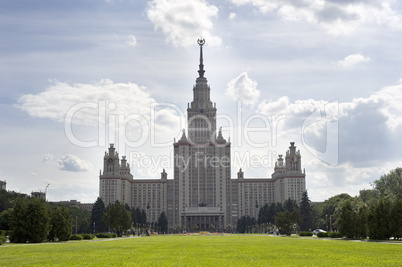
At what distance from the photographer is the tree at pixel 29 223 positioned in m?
53.9

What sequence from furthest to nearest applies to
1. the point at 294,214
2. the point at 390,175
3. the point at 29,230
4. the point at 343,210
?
the point at 390,175
the point at 294,214
the point at 343,210
the point at 29,230

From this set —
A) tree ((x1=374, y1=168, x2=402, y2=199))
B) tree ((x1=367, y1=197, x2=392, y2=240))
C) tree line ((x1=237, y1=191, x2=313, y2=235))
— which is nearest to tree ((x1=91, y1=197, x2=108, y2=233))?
tree line ((x1=237, y1=191, x2=313, y2=235))

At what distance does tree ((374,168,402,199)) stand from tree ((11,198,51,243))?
83.8 metres

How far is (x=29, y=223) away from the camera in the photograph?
54.2 m

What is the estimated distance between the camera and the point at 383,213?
5697cm

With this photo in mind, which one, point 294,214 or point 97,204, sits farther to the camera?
point 97,204

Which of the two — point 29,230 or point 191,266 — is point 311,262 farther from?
point 29,230

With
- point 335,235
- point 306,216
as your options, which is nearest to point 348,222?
point 335,235

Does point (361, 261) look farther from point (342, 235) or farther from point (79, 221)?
point (79, 221)

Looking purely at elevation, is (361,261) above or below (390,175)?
below

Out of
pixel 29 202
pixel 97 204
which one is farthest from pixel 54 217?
pixel 97 204

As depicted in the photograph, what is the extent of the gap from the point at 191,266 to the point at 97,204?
127 metres

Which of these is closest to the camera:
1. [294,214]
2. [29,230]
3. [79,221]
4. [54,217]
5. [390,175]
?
[29,230]

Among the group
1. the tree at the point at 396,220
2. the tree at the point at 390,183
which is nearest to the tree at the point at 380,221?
the tree at the point at 396,220
